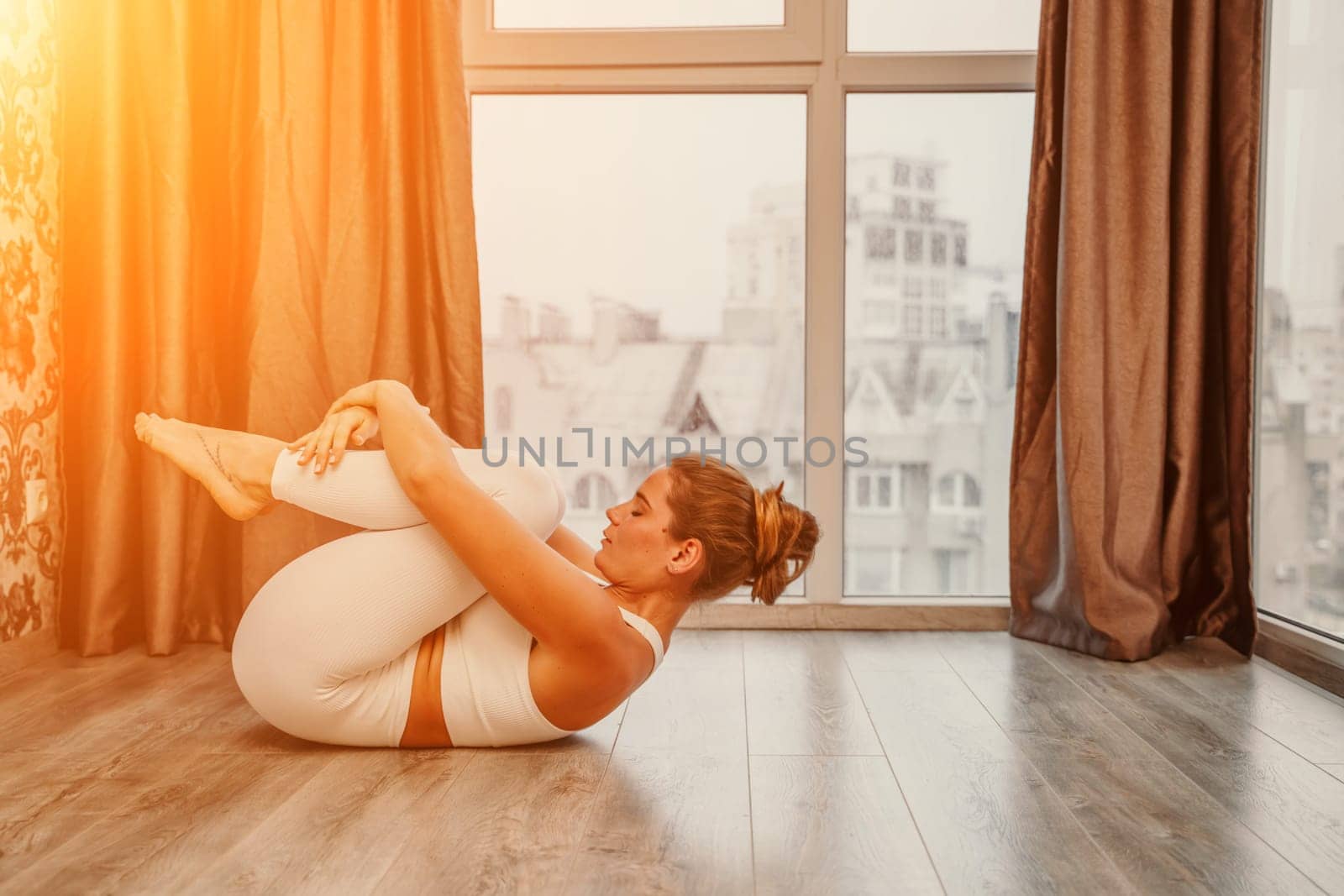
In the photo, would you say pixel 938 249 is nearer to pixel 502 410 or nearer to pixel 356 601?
pixel 502 410

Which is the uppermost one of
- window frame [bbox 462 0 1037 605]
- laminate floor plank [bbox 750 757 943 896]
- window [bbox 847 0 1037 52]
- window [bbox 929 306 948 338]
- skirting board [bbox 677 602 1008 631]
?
window [bbox 847 0 1037 52]

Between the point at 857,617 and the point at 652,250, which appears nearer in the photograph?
the point at 857,617

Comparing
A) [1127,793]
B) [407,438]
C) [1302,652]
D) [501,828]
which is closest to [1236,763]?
[1127,793]

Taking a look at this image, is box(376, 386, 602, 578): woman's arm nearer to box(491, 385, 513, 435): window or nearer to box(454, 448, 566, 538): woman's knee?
box(454, 448, 566, 538): woman's knee

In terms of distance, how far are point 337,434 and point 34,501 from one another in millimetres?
1277

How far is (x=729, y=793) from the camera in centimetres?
169

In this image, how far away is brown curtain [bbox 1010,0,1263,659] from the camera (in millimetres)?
2652

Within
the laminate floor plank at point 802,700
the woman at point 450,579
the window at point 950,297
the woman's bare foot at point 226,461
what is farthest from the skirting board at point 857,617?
the woman's bare foot at point 226,461

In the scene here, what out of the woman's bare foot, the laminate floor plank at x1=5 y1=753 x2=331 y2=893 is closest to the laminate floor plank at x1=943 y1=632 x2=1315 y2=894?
the laminate floor plank at x1=5 y1=753 x2=331 y2=893

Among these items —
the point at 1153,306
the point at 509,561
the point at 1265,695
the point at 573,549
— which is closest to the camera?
the point at 509,561

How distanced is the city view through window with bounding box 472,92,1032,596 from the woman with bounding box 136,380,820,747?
1.26 m

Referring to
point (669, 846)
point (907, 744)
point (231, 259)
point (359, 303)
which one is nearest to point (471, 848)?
point (669, 846)

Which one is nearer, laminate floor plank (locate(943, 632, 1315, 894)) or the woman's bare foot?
laminate floor plank (locate(943, 632, 1315, 894))

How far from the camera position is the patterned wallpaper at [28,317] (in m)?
2.46
